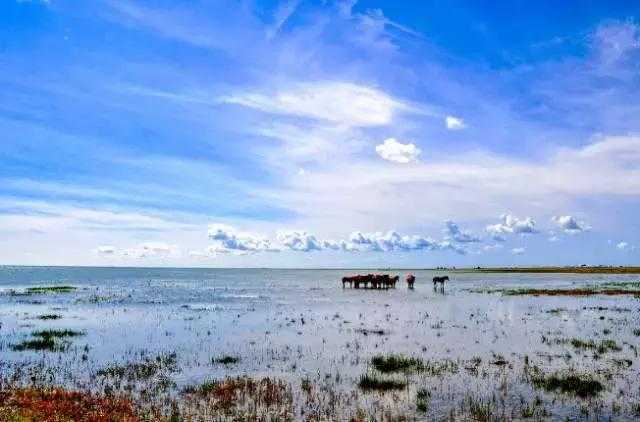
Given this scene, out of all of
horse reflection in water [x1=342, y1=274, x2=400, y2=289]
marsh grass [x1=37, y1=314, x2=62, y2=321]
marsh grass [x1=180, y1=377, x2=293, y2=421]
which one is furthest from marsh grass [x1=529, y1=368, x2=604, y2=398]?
horse reflection in water [x1=342, y1=274, x2=400, y2=289]

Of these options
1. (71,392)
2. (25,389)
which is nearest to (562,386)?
(71,392)

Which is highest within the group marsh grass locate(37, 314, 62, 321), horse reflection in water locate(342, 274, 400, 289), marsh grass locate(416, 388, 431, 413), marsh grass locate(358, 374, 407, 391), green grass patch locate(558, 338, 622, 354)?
horse reflection in water locate(342, 274, 400, 289)

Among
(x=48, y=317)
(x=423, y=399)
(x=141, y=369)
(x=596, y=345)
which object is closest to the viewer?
(x=423, y=399)

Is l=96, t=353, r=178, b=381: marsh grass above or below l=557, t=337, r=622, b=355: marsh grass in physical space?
below

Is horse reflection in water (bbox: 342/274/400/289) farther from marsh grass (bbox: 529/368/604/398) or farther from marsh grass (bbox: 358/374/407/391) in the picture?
marsh grass (bbox: 358/374/407/391)

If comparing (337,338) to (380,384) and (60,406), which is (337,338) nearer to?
(380,384)

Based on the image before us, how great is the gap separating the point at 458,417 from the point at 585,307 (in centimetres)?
3947

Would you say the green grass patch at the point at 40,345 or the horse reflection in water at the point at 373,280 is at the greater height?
the horse reflection in water at the point at 373,280

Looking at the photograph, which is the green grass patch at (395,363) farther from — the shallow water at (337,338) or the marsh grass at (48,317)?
the marsh grass at (48,317)

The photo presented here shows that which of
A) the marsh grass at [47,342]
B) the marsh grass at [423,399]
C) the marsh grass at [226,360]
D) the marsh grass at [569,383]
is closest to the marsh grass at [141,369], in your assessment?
the marsh grass at [226,360]

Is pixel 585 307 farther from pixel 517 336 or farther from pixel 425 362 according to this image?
pixel 425 362

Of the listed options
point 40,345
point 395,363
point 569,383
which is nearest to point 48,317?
point 40,345

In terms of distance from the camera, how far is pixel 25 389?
18.3m

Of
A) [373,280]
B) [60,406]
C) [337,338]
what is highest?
[373,280]
